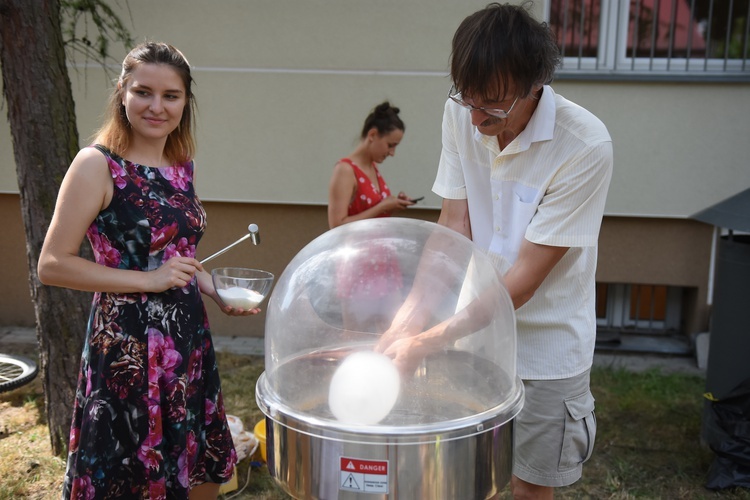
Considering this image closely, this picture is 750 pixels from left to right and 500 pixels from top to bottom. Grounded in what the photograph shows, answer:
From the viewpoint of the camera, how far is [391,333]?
4.99 feet

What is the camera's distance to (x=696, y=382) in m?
4.71

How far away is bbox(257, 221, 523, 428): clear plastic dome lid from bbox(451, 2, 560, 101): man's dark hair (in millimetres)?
373

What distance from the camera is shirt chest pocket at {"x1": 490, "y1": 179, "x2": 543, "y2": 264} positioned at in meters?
1.92

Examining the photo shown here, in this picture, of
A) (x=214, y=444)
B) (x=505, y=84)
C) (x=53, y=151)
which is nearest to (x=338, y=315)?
(x=505, y=84)

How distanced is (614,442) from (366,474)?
9.43ft

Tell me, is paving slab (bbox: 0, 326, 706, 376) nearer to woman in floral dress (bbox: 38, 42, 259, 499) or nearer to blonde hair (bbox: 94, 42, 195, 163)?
woman in floral dress (bbox: 38, 42, 259, 499)

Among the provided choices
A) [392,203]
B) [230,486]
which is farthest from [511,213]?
[392,203]

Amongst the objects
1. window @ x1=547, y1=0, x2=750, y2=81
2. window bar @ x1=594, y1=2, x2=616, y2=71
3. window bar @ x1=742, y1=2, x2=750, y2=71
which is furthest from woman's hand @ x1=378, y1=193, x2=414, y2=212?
window bar @ x1=742, y1=2, x2=750, y2=71

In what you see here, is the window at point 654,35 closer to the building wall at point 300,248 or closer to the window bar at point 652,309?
the building wall at point 300,248

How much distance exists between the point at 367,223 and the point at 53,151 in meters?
2.04

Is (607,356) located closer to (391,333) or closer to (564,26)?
(564,26)

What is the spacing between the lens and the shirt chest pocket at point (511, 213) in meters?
1.92

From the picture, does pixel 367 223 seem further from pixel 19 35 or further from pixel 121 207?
pixel 19 35

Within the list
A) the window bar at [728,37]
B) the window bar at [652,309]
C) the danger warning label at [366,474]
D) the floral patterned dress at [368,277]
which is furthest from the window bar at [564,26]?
the danger warning label at [366,474]
